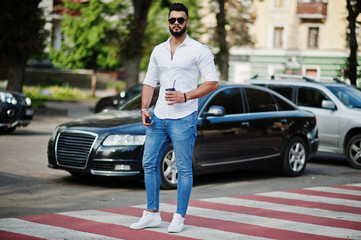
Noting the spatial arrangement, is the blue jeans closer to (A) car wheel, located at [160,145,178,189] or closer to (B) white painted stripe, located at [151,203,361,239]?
(B) white painted stripe, located at [151,203,361,239]

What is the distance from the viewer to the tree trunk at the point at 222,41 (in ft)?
86.4

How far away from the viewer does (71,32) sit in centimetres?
4331

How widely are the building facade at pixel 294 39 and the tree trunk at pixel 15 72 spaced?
25044mm

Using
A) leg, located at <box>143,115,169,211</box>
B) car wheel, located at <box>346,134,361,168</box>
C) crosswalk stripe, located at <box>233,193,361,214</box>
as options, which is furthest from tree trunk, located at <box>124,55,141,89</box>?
leg, located at <box>143,115,169,211</box>

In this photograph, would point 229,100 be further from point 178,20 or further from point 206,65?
point 178,20

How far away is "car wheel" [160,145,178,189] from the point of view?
8930 millimetres

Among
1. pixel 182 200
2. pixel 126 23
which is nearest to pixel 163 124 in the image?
pixel 182 200

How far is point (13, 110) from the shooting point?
51.9ft

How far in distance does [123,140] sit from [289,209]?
2.44 meters

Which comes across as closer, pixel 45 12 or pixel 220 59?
pixel 45 12

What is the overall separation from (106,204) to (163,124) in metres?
2.03

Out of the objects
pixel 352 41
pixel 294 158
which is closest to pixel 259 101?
pixel 294 158

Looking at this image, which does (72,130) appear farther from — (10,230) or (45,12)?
(45,12)

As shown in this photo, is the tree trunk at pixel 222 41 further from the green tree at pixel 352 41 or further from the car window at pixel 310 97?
the car window at pixel 310 97
